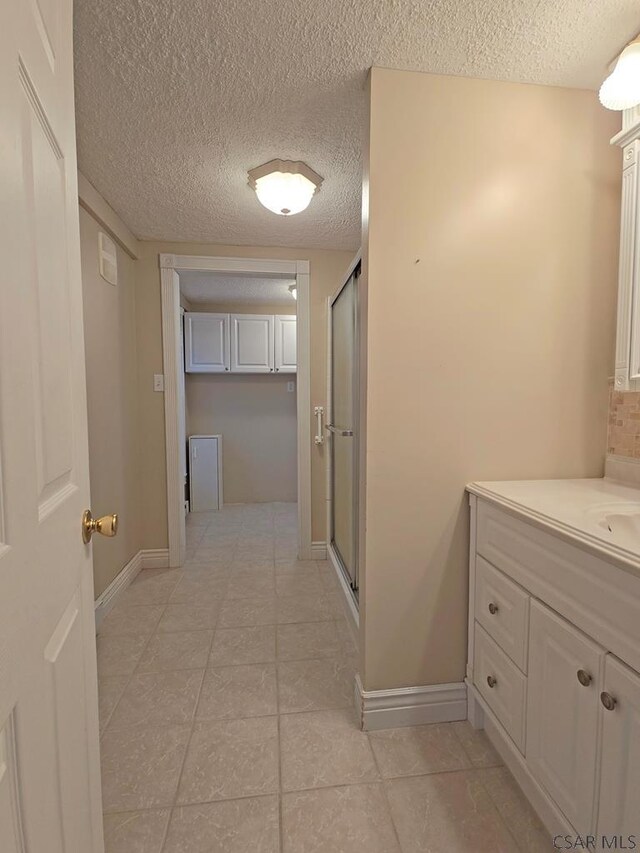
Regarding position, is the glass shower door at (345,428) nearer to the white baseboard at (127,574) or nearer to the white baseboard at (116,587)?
the white baseboard at (127,574)

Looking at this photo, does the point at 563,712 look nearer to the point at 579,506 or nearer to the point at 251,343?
the point at 579,506

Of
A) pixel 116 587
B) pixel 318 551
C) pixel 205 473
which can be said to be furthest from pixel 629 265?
pixel 205 473

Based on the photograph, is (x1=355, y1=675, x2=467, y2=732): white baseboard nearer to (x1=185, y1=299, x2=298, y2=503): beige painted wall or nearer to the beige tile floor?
the beige tile floor

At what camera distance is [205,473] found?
403 cm

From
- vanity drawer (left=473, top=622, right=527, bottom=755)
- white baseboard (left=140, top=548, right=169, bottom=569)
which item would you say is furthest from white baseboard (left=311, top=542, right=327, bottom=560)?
vanity drawer (left=473, top=622, right=527, bottom=755)

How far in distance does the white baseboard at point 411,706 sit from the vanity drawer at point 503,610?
1.08 ft

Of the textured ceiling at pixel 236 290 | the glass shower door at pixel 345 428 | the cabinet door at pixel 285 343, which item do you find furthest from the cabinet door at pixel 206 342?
the glass shower door at pixel 345 428

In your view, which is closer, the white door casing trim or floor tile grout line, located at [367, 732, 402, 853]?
floor tile grout line, located at [367, 732, 402, 853]

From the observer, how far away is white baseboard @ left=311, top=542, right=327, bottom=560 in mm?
2773

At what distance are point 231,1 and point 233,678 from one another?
227cm

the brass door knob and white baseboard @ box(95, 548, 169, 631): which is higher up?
the brass door knob

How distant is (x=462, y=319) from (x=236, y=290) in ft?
9.17

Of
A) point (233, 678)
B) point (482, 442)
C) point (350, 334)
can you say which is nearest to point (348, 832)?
point (233, 678)

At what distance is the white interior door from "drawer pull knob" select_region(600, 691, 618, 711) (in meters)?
1.02
